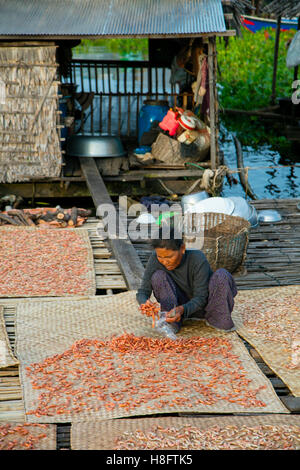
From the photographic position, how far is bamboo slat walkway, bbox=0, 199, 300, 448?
3.29 metres

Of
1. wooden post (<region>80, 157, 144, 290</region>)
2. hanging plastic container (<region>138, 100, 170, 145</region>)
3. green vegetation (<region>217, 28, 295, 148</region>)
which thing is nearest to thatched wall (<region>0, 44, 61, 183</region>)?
wooden post (<region>80, 157, 144, 290</region>)

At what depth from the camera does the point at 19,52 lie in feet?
26.7

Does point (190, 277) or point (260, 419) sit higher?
point (190, 277)

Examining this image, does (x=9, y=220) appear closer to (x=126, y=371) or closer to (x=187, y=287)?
(x=187, y=287)

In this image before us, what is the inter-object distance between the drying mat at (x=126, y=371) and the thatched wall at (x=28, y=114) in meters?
4.65

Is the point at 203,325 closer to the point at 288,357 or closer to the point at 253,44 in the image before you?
the point at 288,357

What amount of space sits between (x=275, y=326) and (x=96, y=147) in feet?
19.5

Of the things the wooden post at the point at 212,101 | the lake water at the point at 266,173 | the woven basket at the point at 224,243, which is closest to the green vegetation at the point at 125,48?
the lake water at the point at 266,173

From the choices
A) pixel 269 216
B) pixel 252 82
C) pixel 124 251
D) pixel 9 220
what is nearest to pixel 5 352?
pixel 124 251

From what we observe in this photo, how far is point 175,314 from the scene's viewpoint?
3.73 meters

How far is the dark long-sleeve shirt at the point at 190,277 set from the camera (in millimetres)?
3838

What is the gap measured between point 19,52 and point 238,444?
6920 millimetres

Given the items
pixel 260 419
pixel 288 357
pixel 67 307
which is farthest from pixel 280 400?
pixel 67 307

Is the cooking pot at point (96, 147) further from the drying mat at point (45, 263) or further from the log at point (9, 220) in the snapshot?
the drying mat at point (45, 263)
